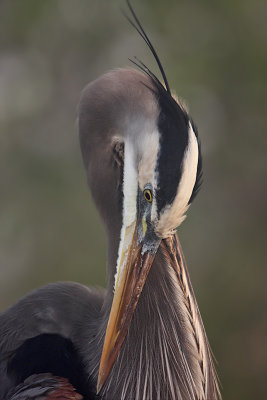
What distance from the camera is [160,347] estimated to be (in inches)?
37.9

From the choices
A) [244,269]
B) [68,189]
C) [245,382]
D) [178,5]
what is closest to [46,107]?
[68,189]

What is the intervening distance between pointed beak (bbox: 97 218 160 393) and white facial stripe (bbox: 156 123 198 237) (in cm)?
5

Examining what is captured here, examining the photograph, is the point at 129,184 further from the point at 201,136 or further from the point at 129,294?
the point at 201,136

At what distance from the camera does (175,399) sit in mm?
958

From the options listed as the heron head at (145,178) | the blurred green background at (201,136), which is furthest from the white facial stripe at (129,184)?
the blurred green background at (201,136)

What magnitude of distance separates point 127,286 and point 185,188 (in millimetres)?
179

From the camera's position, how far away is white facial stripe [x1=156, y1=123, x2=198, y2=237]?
32.1 inches

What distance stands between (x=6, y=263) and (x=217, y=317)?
91cm

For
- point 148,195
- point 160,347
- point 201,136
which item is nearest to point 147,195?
point 148,195

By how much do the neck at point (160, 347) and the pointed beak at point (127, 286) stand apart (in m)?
0.05

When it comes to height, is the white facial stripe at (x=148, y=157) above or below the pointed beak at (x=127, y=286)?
above

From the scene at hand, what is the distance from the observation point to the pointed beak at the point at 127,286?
88cm

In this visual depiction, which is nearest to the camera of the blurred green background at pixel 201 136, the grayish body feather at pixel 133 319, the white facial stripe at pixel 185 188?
the white facial stripe at pixel 185 188

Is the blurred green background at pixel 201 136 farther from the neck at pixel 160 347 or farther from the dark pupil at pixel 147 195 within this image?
the dark pupil at pixel 147 195
